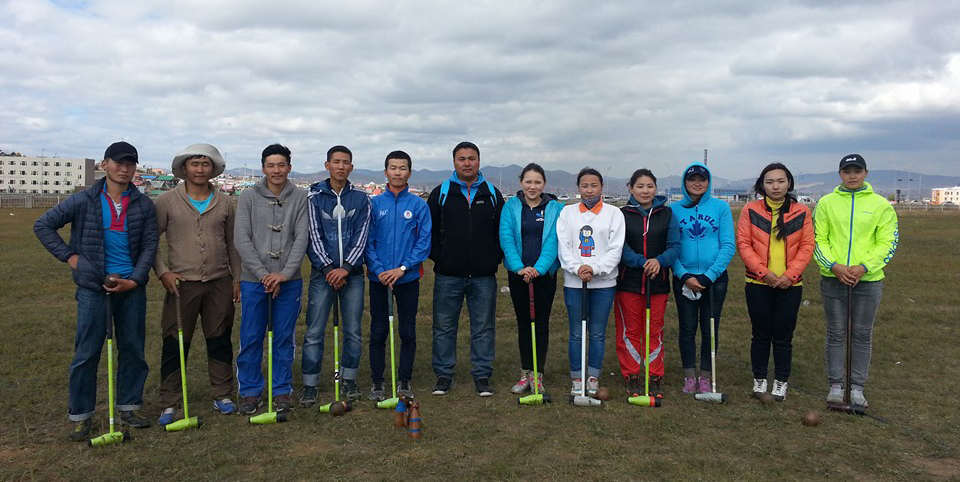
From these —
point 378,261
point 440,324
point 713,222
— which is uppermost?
point 713,222

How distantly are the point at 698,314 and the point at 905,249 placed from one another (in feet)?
69.3

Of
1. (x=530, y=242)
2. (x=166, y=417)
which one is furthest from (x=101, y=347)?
(x=530, y=242)

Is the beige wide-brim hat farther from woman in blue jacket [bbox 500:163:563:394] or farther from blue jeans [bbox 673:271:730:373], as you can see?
blue jeans [bbox 673:271:730:373]

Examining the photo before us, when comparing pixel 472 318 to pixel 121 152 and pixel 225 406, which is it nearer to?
pixel 225 406

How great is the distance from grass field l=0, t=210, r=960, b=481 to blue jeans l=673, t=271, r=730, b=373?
46 centimetres

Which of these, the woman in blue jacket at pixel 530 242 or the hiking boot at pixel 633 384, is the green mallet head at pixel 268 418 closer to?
the woman in blue jacket at pixel 530 242

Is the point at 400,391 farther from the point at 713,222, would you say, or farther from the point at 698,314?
the point at 713,222

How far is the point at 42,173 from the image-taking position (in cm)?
12700

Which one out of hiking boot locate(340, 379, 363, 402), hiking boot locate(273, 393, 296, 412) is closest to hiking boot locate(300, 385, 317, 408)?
hiking boot locate(273, 393, 296, 412)

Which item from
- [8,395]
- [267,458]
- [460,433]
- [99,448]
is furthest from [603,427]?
[8,395]

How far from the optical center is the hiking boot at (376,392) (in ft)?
21.0

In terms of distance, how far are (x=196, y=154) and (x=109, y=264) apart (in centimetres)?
124

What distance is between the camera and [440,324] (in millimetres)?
6691

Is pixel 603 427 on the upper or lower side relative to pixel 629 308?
lower
